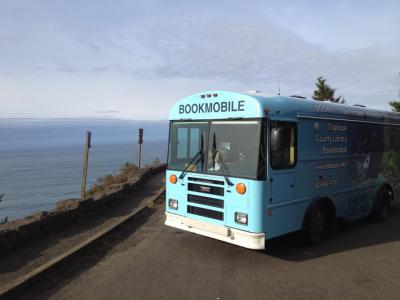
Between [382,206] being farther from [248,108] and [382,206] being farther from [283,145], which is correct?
[248,108]

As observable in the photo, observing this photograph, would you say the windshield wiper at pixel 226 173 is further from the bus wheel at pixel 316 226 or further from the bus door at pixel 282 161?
the bus wheel at pixel 316 226

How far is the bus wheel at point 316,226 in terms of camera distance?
7234 mm

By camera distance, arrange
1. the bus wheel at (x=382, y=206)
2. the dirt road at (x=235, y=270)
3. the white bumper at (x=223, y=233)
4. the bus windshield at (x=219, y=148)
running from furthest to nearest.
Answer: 1. the bus wheel at (x=382, y=206)
2. the bus windshield at (x=219, y=148)
3. the white bumper at (x=223, y=233)
4. the dirt road at (x=235, y=270)

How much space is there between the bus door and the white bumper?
0.69 m

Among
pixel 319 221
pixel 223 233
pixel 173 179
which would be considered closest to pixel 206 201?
pixel 223 233

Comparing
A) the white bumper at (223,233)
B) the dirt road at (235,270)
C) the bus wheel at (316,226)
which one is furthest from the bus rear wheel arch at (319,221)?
the white bumper at (223,233)

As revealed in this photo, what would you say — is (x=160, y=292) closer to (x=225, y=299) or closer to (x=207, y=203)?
(x=225, y=299)

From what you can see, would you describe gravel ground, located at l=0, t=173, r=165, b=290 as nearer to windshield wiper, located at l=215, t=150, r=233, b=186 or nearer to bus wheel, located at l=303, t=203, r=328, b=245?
windshield wiper, located at l=215, t=150, r=233, b=186

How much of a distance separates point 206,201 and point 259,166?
1273mm

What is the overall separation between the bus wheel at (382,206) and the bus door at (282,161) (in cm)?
394

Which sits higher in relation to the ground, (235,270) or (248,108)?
(248,108)

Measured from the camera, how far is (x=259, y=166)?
614 centimetres

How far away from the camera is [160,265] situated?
639cm

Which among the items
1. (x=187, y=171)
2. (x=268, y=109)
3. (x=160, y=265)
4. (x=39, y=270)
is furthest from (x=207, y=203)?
(x=39, y=270)
